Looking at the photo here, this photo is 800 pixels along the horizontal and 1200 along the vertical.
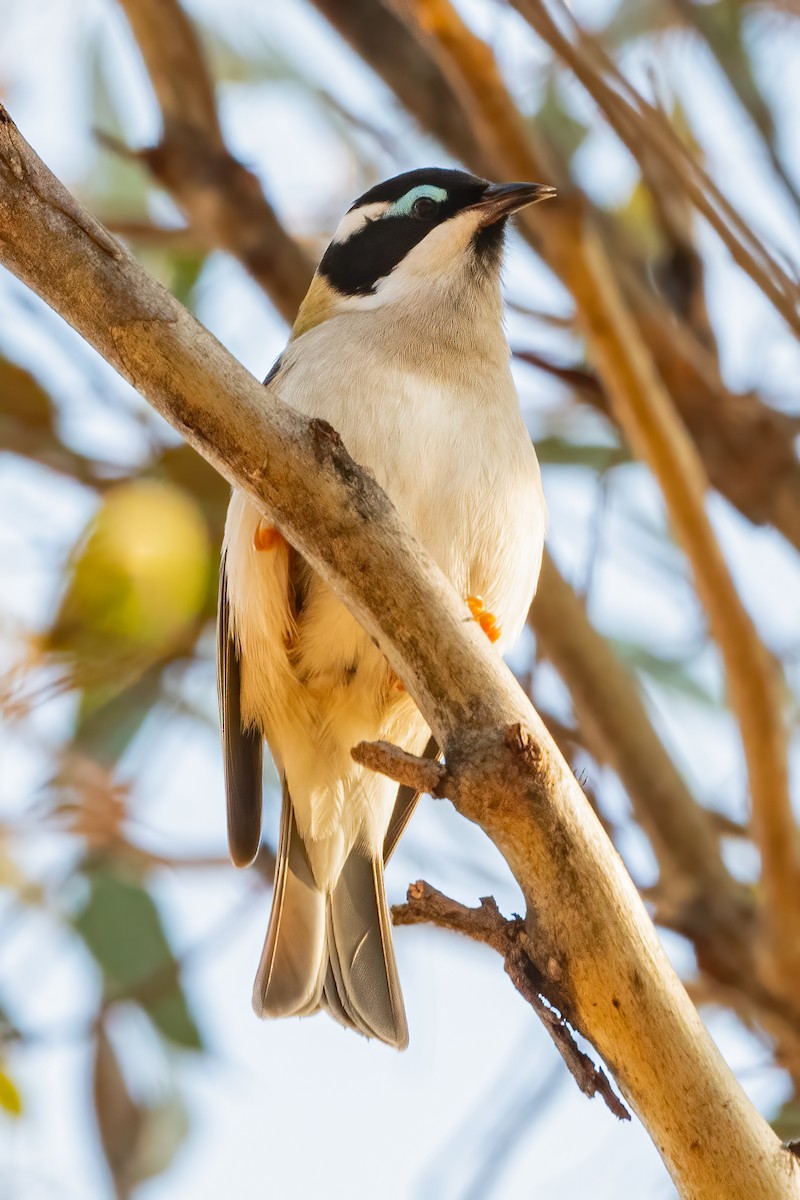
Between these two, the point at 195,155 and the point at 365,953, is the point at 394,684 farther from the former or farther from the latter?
the point at 195,155

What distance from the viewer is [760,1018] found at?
3.65m

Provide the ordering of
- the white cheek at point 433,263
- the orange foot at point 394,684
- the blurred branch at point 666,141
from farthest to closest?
the white cheek at point 433,263 < the orange foot at point 394,684 < the blurred branch at point 666,141

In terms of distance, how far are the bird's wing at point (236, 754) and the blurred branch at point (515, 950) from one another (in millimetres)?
1111

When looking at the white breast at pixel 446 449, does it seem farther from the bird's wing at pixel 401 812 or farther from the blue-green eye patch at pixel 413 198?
the blue-green eye patch at pixel 413 198

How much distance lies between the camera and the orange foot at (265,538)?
116 inches

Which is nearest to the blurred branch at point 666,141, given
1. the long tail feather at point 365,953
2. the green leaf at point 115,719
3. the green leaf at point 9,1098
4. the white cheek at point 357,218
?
the white cheek at point 357,218

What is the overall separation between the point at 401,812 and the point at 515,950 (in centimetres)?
155

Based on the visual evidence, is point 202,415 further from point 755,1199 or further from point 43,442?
point 43,442

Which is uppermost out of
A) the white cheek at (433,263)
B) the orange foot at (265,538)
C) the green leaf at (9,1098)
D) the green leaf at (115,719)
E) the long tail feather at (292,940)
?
the white cheek at (433,263)

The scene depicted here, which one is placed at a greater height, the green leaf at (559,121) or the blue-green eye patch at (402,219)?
the green leaf at (559,121)

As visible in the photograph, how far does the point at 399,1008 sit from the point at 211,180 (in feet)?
7.93

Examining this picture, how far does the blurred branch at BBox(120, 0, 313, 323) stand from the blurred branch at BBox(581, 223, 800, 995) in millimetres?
1175

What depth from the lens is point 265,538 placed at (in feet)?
9.73

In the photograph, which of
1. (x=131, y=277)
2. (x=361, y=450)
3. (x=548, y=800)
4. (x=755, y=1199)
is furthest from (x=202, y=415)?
(x=755, y=1199)
